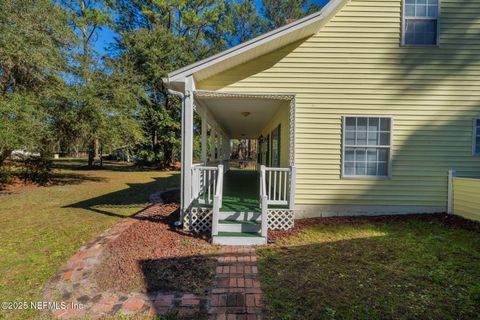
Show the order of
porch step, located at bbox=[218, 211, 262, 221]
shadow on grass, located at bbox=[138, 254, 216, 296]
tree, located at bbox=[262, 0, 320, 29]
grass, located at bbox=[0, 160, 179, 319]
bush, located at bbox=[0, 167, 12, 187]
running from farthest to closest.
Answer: tree, located at bbox=[262, 0, 320, 29]
bush, located at bbox=[0, 167, 12, 187]
porch step, located at bbox=[218, 211, 262, 221]
grass, located at bbox=[0, 160, 179, 319]
shadow on grass, located at bbox=[138, 254, 216, 296]

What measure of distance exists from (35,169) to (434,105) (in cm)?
1701

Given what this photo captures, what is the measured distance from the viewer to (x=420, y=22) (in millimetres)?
6121

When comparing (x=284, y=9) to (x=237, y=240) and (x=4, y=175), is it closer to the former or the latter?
(x=4, y=175)

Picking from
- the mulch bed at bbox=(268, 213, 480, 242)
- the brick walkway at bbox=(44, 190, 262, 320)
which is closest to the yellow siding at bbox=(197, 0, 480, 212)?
the mulch bed at bbox=(268, 213, 480, 242)

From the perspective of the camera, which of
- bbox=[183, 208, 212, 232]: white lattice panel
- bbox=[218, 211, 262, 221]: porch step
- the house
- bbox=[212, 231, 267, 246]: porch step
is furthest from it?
the house

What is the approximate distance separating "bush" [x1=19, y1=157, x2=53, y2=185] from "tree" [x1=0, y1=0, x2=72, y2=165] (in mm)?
1571

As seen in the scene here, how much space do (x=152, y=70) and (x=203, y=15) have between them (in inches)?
312

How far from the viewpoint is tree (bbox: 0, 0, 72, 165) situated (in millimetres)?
9078

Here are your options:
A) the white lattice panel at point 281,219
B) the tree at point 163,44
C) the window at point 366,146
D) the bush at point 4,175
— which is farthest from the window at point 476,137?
the tree at point 163,44

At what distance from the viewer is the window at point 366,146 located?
620 centimetres

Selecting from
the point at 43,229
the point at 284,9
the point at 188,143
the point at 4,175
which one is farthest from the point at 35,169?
the point at 284,9

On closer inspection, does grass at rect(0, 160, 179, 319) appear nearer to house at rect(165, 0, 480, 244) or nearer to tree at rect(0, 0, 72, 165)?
tree at rect(0, 0, 72, 165)

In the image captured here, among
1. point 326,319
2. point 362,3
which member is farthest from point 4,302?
point 362,3

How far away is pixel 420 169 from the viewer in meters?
6.19
